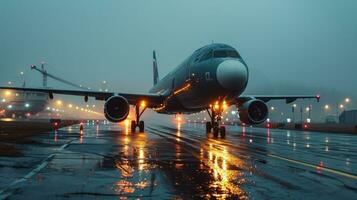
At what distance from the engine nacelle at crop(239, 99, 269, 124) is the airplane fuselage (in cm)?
324

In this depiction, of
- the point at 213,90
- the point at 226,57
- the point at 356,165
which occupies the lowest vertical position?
the point at 356,165

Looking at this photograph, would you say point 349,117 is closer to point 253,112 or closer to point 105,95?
point 253,112

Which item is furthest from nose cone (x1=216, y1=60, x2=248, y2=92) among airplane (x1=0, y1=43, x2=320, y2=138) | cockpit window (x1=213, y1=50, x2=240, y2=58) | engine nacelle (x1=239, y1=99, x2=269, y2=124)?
engine nacelle (x1=239, y1=99, x2=269, y2=124)

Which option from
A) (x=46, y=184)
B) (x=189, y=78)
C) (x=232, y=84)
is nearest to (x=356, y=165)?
(x=46, y=184)

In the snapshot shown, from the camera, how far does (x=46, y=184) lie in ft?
28.2

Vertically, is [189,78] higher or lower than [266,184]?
higher

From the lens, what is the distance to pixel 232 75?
23.0 metres

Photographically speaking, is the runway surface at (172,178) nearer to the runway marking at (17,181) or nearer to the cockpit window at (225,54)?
the runway marking at (17,181)

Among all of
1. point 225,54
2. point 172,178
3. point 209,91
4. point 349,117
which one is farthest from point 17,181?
point 349,117

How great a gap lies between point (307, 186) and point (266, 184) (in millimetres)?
808

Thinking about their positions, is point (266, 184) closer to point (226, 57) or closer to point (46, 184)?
point (46, 184)

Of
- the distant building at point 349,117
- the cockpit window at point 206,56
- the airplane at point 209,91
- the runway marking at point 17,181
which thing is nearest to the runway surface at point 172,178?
the runway marking at point 17,181

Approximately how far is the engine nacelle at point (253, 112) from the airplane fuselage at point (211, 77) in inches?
127

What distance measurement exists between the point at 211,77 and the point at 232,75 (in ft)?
5.25
